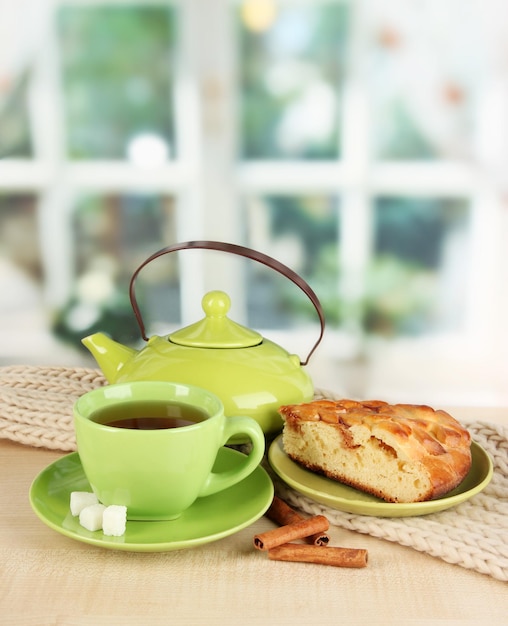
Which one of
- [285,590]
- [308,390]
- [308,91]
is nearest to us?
[285,590]

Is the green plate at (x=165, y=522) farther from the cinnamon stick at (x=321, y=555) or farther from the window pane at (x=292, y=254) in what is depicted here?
the window pane at (x=292, y=254)

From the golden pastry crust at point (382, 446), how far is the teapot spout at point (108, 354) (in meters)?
0.26

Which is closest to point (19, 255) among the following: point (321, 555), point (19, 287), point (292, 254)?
point (19, 287)

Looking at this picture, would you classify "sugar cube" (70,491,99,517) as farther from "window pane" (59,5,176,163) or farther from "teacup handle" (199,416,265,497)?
"window pane" (59,5,176,163)

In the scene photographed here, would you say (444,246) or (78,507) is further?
(444,246)

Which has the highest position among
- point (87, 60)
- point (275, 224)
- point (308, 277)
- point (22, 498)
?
point (87, 60)

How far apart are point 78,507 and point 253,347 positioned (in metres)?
0.33

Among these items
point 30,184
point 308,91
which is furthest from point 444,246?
point 30,184

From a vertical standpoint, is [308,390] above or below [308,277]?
above

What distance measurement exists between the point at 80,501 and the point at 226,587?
6.6 inches

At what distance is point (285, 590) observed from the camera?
648 millimetres

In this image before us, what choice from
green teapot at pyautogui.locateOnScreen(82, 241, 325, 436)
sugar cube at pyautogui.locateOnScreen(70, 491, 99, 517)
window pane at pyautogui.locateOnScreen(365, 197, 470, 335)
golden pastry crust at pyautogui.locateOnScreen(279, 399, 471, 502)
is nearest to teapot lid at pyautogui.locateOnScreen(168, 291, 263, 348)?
green teapot at pyautogui.locateOnScreen(82, 241, 325, 436)

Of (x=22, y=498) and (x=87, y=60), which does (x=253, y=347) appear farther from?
(x=87, y=60)

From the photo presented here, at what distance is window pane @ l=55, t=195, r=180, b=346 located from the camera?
352 cm
